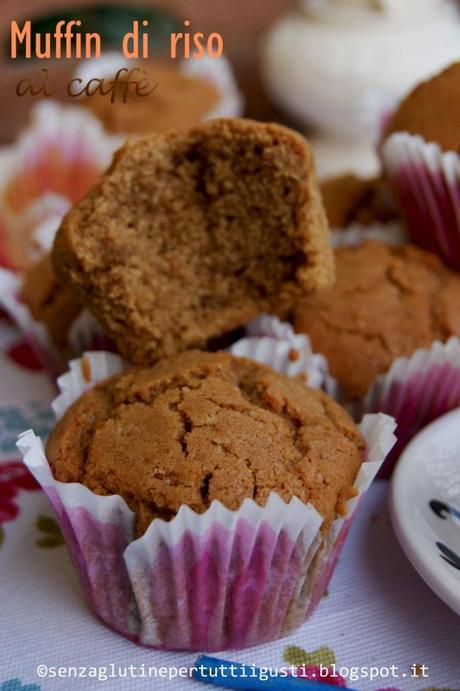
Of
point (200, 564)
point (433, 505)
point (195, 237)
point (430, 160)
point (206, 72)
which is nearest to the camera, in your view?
point (200, 564)

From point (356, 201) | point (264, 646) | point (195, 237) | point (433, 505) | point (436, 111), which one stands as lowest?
point (264, 646)

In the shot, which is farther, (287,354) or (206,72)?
(206,72)

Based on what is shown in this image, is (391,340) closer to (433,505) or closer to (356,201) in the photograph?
(433,505)

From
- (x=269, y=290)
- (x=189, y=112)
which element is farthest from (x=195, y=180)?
(x=189, y=112)

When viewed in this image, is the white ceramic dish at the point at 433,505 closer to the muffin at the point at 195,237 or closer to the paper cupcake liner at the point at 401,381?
the paper cupcake liner at the point at 401,381

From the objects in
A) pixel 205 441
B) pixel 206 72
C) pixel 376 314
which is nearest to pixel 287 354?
pixel 376 314

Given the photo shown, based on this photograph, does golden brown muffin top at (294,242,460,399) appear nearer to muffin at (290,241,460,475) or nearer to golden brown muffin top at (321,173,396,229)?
muffin at (290,241,460,475)

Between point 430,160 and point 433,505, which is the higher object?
point 430,160
